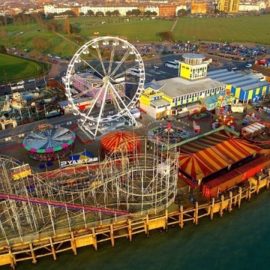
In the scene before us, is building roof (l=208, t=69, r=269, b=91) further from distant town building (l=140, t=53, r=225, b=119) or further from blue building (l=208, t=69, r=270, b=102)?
distant town building (l=140, t=53, r=225, b=119)

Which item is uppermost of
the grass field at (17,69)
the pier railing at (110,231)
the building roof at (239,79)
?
the building roof at (239,79)

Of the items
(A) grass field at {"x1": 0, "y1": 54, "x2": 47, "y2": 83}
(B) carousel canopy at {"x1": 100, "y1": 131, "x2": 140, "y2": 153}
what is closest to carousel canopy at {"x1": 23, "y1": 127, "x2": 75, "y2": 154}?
(B) carousel canopy at {"x1": 100, "y1": 131, "x2": 140, "y2": 153}

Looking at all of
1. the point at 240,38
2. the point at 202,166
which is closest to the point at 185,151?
the point at 202,166

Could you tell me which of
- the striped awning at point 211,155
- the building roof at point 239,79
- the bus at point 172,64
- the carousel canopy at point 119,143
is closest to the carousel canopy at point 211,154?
the striped awning at point 211,155

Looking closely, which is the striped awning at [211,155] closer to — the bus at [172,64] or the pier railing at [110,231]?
the pier railing at [110,231]

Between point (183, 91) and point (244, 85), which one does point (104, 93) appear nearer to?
point (183, 91)

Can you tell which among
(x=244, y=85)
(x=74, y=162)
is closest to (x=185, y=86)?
(x=244, y=85)
